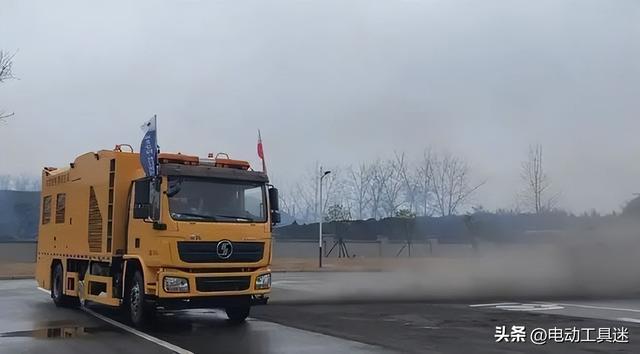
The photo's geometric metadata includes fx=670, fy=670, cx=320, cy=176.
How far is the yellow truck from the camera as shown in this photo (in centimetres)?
1170

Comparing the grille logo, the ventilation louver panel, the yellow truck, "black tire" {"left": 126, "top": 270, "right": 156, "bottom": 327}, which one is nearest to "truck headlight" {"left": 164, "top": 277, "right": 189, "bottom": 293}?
the yellow truck

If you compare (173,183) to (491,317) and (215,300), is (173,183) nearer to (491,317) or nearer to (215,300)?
(215,300)

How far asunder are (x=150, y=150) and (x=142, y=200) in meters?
0.95

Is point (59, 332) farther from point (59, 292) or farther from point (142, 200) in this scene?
point (59, 292)

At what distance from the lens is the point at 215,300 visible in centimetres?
1202

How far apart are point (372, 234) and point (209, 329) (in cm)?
4494

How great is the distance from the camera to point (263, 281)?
492 inches

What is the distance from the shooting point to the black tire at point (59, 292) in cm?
1612

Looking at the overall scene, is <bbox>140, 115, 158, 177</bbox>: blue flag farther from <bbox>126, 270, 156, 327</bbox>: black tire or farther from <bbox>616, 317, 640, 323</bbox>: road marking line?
<bbox>616, 317, 640, 323</bbox>: road marking line

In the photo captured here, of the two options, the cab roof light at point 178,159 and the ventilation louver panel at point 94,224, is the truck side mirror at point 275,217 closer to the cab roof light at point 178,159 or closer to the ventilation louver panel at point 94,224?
the cab roof light at point 178,159

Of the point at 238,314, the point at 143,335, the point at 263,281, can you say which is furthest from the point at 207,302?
the point at 238,314

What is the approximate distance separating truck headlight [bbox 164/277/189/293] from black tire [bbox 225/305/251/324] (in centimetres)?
173

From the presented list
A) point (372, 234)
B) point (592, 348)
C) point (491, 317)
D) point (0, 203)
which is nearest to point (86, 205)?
point (491, 317)

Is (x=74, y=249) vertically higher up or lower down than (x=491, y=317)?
higher up
